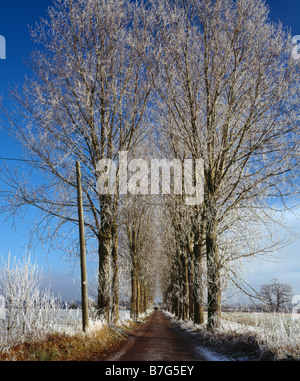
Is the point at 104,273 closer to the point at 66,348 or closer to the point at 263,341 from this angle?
the point at 66,348

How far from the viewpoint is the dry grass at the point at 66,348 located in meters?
7.23

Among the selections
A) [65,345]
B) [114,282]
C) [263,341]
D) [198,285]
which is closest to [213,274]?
[198,285]

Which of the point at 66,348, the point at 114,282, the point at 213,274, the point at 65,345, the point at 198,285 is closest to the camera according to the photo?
the point at 66,348

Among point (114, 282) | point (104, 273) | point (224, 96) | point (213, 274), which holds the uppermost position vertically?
point (224, 96)

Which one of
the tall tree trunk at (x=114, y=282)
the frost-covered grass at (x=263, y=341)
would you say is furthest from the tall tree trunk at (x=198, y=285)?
the tall tree trunk at (x=114, y=282)

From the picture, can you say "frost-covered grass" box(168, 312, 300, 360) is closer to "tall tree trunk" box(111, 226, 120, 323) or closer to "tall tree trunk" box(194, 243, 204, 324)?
"tall tree trunk" box(194, 243, 204, 324)

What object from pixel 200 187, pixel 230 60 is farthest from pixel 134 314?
pixel 230 60

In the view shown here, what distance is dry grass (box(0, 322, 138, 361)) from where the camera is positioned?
723 cm

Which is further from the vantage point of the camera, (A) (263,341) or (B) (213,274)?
(B) (213,274)

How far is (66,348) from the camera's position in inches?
330

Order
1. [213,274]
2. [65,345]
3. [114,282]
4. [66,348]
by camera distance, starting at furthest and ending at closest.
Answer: [114,282] → [213,274] → [65,345] → [66,348]

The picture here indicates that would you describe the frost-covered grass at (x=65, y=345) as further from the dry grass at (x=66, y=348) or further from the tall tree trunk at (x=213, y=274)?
the tall tree trunk at (x=213, y=274)

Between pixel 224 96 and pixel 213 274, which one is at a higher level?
pixel 224 96
